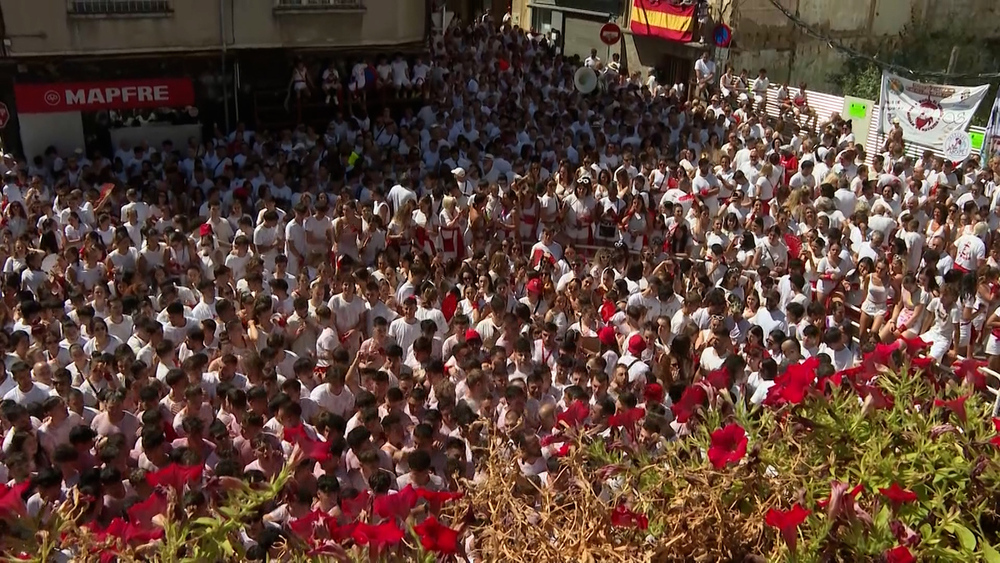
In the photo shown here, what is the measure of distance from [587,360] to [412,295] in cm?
200

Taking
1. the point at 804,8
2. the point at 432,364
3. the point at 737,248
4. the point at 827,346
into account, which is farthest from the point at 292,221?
the point at 804,8

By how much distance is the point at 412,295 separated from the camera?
8.79m

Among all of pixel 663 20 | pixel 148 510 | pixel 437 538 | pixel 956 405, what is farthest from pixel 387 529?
pixel 663 20

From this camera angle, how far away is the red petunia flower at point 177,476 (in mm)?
5145

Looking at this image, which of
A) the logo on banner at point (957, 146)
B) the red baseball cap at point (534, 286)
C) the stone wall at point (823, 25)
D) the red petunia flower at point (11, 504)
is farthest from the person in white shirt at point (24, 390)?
the stone wall at point (823, 25)

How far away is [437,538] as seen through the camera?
13.3 feet

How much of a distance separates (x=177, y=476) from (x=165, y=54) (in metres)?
12.9

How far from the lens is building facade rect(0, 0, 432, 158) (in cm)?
1544

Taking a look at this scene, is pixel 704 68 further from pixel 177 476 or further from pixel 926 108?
pixel 177 476

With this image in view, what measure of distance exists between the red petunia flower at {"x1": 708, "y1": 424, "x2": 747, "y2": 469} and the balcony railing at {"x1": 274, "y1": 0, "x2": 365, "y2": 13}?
48.1 ft

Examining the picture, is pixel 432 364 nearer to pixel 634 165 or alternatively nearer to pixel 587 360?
pixel 587 360

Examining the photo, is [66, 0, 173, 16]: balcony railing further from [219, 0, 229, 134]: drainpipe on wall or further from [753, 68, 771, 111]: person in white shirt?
[753, 68, 771, 111]: person in white shirt

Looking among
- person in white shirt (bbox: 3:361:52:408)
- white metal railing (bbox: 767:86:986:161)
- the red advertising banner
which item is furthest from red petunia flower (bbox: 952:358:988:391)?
the red advertising banner

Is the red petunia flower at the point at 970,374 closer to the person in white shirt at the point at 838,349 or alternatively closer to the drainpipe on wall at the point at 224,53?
the person in white shirt at the point at 838,349
